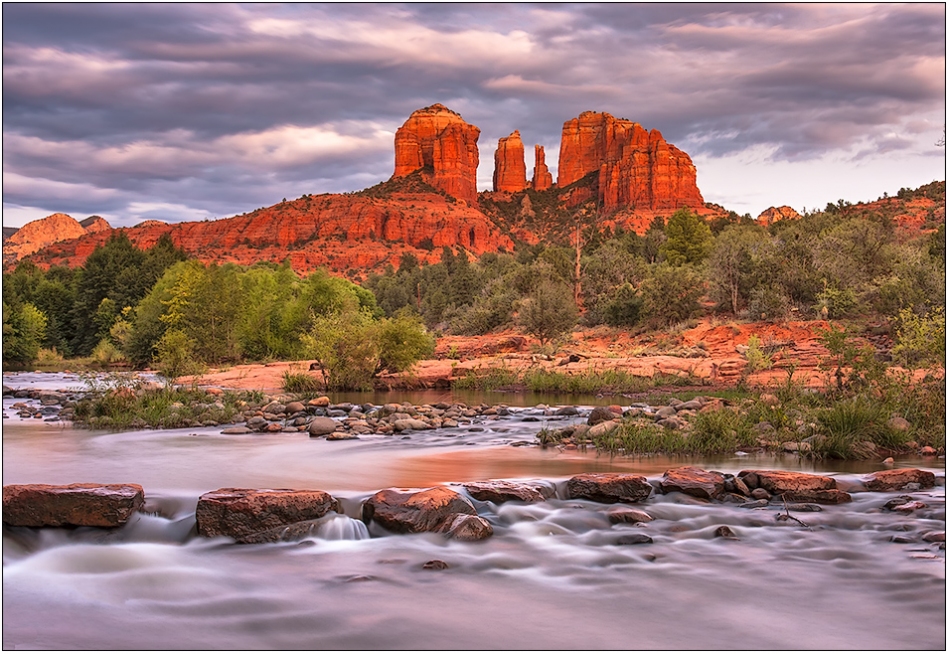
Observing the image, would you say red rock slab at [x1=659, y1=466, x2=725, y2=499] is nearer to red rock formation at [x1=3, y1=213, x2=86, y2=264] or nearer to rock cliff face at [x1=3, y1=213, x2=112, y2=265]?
red rock formation at [x1=3, y1=213, x2=86, y2=264]

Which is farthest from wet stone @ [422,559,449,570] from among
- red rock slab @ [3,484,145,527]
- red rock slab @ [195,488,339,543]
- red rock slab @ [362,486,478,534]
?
red rock slab @ [3,484,145,527]

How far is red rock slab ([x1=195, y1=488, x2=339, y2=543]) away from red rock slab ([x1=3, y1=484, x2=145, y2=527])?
2.57ft

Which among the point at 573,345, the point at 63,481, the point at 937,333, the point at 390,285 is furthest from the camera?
the point at 390,285

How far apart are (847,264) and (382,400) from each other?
69.9 feet

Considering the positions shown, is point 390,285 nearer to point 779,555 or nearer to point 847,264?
point 847,264

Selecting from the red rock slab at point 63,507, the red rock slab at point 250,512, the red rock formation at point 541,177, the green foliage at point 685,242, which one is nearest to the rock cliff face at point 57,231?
the green foliage at point 685,242

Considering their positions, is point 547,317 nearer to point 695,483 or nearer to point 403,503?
point 695,483

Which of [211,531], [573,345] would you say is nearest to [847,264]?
[573,345]

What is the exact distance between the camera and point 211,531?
286 inches

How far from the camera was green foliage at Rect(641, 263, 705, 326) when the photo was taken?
33406mm

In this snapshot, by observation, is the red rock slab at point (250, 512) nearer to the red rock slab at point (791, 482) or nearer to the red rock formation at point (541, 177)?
the red rock slab at point (791, 482)

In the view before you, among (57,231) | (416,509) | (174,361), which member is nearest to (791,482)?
(416,509)

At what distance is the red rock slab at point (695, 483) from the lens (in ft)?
28.0

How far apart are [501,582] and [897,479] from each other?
5601 mm
